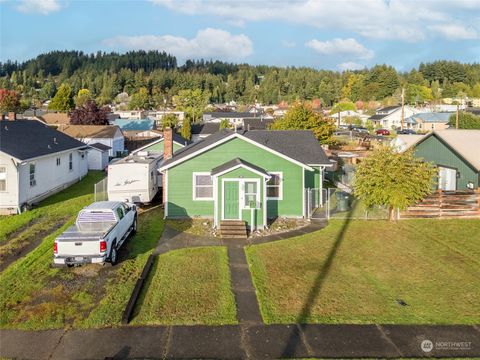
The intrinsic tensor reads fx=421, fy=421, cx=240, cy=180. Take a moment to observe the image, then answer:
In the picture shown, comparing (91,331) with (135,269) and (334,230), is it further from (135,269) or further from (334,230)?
(334,230)

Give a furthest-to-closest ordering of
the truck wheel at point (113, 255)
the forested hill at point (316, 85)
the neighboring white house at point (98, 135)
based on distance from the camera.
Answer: the forested hill at point (316, 85)
the neighboring white house at point (98, 135)
the truck wheel at point (113, 255)

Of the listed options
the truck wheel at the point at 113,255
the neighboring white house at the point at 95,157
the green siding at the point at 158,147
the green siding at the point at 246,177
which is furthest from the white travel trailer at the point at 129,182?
the neighboring white house at the point at 95,157

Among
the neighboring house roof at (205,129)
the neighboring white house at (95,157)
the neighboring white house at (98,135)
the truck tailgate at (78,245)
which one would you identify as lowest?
the truck tailgate at (78,245)

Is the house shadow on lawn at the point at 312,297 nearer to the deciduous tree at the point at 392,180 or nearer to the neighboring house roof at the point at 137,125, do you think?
the deciduous tree at the point at 392,180

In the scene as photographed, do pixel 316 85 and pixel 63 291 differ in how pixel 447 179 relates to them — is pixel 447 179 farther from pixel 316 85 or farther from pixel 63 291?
pixel 316 85

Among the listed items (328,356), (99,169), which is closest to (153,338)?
(328,356)
